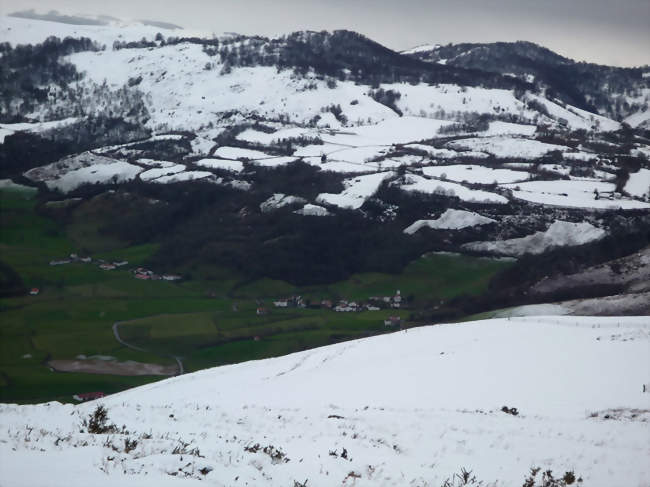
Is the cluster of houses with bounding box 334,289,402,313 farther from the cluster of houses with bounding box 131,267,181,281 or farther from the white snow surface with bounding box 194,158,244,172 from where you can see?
the white snow surface with bounding box 194,158,244,172

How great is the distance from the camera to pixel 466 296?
65.6 meters

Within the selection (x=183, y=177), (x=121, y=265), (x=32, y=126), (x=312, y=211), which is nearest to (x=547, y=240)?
(x=312, y=211)

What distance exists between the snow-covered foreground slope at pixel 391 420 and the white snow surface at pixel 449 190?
61804 millimetres

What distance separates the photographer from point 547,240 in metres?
79.2

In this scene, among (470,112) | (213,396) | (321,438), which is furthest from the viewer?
(470,112)

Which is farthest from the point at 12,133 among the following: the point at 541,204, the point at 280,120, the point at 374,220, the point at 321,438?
the point at 321,438

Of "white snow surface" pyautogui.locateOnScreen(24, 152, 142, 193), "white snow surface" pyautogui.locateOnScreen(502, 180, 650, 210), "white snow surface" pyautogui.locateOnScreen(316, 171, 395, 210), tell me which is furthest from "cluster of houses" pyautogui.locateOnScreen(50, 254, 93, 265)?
"white snow surface" pyautogui.locateOnScreen(502, 180, 650, 210)

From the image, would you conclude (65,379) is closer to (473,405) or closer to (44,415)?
(44,415)

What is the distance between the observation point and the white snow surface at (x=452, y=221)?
86.4 metres

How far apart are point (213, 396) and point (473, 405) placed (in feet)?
34.5

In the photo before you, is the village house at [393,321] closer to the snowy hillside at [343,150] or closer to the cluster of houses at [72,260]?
the snowy hillside at [343,150]

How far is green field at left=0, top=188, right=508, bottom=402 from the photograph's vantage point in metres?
53.7

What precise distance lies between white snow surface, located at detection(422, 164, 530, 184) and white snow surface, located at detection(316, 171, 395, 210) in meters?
8.81

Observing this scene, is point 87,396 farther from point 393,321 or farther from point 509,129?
point 509,129
